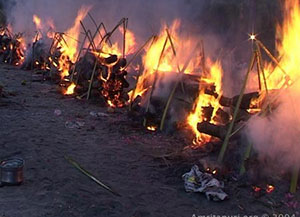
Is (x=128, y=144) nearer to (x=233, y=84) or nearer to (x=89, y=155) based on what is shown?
(x=89, y=155)

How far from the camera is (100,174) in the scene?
268 inches

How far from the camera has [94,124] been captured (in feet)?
34.5

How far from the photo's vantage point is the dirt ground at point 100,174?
5461 millimetres

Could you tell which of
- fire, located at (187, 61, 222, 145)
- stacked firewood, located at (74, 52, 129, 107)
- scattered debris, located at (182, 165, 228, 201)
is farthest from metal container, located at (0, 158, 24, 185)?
stacked firewood, located at (74, 52, 129, 107)

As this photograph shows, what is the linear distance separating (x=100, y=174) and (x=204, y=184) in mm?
2007

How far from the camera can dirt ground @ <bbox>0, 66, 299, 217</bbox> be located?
5461mm

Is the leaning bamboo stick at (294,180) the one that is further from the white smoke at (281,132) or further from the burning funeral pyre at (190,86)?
the white smoke at (281,132)

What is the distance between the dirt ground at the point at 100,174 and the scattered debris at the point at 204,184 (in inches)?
4.5

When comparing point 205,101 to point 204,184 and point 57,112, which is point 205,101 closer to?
point 204,184

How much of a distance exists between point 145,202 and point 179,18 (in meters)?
18.9

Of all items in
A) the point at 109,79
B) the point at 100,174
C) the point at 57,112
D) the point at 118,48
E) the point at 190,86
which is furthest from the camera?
the point at 118,48

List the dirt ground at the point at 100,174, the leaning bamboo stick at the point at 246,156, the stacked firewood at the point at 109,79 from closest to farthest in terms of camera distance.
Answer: the dirt ground at the point at 100,174 < the leaning bamboo stick at the point at 246,156 < the stacked firewood at the point at 109,79

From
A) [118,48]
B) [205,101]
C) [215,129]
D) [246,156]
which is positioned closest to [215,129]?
[215,129]

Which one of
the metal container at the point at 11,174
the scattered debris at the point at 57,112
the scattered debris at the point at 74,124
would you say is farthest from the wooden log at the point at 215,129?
the scattered debris at the point at 57,112
